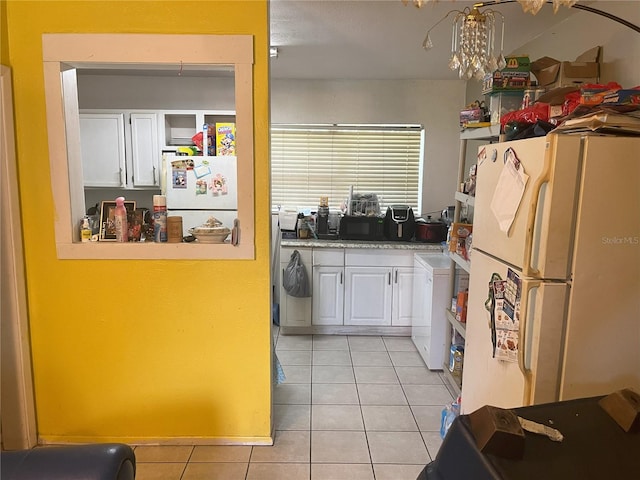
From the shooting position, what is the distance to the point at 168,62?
2.00m

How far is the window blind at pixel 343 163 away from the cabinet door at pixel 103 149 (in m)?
1.40

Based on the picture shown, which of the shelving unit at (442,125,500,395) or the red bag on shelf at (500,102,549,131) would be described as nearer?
the red bag on shelf at (500,102,549,131)

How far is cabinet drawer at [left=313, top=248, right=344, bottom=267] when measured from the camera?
12.4 ft

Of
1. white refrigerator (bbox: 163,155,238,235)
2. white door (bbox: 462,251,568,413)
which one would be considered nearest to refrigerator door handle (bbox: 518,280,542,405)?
white door (bbox: 462,251,568,413)

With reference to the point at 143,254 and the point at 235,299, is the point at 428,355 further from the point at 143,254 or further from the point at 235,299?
the point at 143,254

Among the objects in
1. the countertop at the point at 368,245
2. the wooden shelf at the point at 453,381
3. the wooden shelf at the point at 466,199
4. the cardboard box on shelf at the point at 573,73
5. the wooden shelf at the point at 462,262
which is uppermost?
the cardboard box on shelf at the point at 573,73

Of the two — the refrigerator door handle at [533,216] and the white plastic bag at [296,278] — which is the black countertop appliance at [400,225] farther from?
the refrigerator door handle at [533,216]

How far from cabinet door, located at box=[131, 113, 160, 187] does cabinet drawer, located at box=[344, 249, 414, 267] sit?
1.88 metres

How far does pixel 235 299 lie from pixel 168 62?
3.89ft

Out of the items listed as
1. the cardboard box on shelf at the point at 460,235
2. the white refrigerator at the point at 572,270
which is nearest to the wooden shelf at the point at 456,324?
the cardboard box on shelf at the point at 460,235

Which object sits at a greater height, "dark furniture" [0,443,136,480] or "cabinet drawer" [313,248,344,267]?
"cabinet drawer" [313,248,344,267]

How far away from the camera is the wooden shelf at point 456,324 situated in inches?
104

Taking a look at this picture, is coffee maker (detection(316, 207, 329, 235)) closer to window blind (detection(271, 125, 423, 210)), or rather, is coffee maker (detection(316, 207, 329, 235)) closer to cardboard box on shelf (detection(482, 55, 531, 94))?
window blind (detection(271, 125, 423, 210))

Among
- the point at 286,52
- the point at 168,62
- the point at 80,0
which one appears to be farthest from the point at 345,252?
the point at 80,0
